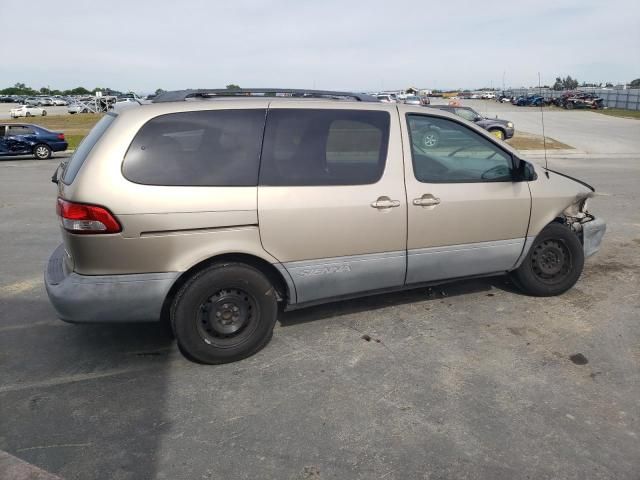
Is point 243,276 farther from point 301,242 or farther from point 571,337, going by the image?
point 571,337

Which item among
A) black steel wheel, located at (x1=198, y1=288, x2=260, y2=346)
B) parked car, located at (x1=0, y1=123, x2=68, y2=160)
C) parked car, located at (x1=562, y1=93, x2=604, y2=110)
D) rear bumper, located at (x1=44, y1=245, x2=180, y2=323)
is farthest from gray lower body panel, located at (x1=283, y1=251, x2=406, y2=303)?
Result: parked car, located at (x1=562, y1=93, x2=604, y2=110)

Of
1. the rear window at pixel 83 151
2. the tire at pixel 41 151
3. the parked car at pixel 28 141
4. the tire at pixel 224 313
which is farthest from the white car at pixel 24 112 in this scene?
the tire at pixel 224 313

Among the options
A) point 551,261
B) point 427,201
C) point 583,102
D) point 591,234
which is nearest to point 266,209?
point 427,201

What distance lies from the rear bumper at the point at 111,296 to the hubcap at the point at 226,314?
0.31 m

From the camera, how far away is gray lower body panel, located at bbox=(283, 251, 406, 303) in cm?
371

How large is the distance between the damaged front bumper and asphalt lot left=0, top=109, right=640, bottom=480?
43 cm

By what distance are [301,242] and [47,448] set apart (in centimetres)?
193

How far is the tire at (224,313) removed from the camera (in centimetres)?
341

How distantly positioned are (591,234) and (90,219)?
4.37 m

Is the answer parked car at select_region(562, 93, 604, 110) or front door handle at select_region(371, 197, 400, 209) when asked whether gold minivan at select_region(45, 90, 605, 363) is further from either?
parked car at select_region(562, 93, 604, 110)

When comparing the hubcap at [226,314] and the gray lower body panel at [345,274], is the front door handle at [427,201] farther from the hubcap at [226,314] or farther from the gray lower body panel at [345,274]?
the hubcap at [226,314]

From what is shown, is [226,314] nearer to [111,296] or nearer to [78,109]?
[111,296]

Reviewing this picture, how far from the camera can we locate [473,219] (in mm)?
4145

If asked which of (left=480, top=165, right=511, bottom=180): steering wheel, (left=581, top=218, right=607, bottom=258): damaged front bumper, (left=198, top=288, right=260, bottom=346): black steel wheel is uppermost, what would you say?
(left=480, top=165, right=511, bottom=180): steering wheel
